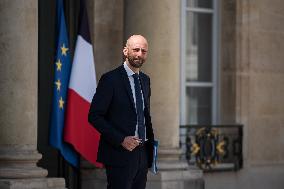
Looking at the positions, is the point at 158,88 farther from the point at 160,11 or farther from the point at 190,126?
the point at 190,126

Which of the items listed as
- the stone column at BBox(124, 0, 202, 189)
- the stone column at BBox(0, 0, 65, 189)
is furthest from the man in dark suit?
the stone column at BBox(124, 0, 202, 189)

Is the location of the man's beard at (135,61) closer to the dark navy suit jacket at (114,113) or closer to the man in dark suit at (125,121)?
the man in dark suit at (125,121)

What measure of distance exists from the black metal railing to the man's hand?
223 inches

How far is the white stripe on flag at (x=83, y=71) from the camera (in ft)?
36.1

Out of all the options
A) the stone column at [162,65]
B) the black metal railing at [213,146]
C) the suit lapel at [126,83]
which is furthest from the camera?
the black metal railing at [213,146]

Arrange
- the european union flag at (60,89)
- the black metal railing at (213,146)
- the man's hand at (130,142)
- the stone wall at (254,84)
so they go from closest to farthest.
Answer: the man's hand at (130,142) < the european union flag at (60,89) < the black metal railing at (213,146) < the stone wall at (254,84)

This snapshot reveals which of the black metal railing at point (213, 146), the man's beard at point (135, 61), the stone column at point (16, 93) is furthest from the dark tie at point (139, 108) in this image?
the black metal railing at point (213, 146)

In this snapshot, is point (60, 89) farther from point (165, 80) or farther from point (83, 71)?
point (165, 80)

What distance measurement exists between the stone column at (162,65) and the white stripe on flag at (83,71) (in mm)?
934

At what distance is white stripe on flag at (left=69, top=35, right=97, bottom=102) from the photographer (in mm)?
10998

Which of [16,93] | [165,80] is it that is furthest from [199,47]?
[16,93]

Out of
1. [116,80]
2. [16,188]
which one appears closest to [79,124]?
[16,188]

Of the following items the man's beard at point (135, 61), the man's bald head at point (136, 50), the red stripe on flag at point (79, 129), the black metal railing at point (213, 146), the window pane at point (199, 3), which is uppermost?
the window pane at point (199, 3)

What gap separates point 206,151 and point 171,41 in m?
2.59
